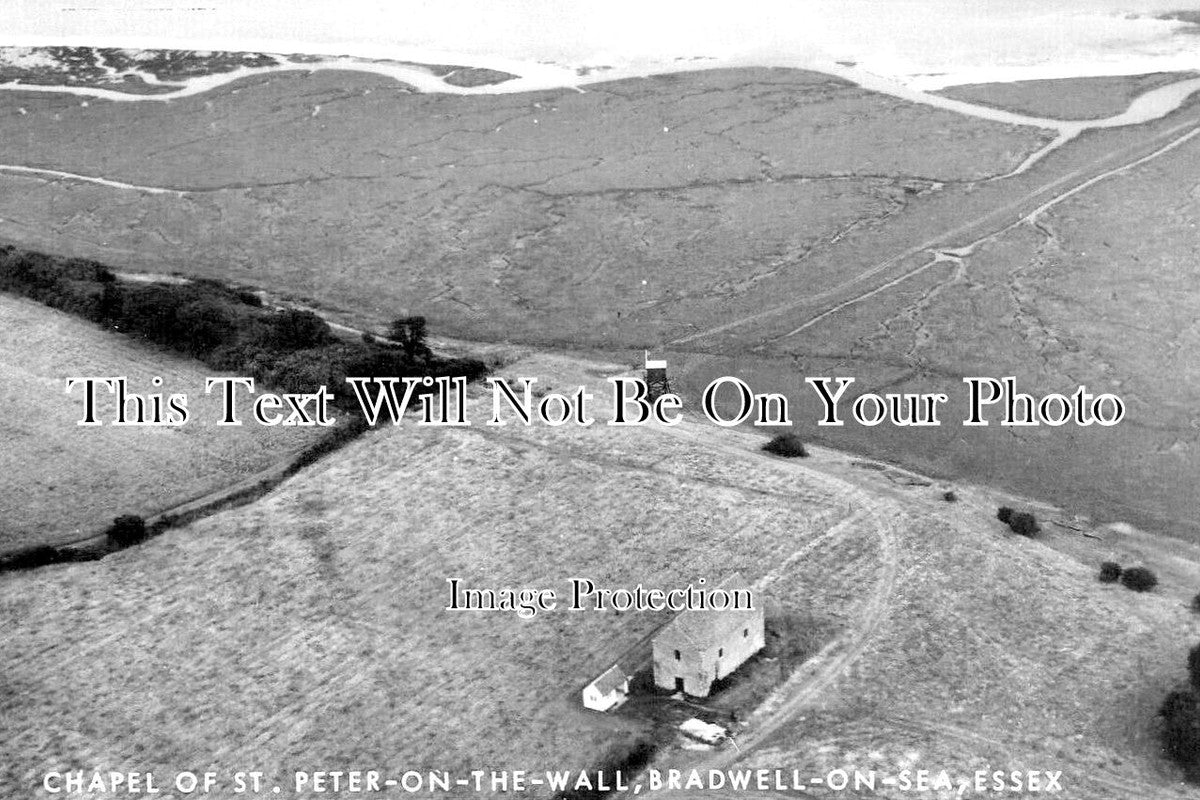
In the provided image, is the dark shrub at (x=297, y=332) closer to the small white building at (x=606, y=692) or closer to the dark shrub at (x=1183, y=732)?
the small white building at (x=606, y=692)

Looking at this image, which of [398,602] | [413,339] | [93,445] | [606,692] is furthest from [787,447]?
[93,445]

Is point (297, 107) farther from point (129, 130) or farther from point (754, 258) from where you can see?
point (754, 258)

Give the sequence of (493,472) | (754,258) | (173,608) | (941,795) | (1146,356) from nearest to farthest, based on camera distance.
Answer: (941,795)
(173,608)
(493,472)
(1146,356)
(754,258)

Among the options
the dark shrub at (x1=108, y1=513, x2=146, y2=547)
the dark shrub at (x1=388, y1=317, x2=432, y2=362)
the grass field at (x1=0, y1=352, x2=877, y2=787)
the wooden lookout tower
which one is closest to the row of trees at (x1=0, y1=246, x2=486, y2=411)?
the dark shrub at (x1=388, y1=317, x2=432, y2=362)

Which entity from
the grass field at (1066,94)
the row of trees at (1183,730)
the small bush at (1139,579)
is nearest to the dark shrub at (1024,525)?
the small bush at (1139,579)

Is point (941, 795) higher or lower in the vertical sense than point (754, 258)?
lower

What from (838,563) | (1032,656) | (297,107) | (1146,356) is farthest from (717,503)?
(297,107)

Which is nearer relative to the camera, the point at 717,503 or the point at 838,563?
the point at 838,563

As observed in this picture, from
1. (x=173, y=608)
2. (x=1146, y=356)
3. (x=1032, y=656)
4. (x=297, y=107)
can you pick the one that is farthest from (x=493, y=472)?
(x=297, y=107)

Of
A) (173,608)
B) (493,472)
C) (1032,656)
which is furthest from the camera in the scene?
(493,472)

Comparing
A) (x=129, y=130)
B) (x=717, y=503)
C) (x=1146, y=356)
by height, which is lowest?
(x=717, y=503)
